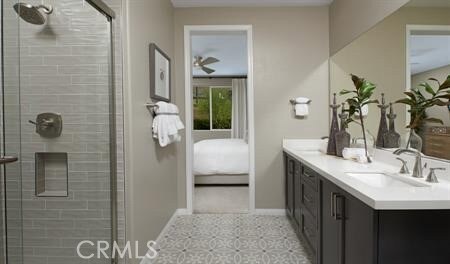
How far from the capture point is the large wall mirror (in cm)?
157

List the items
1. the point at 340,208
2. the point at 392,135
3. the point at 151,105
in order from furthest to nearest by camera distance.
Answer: the point at 151,105
the point at 392,135
the point at 340,208

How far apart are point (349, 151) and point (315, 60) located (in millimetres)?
1394

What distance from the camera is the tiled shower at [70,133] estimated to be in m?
1.85

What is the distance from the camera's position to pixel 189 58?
3303mm

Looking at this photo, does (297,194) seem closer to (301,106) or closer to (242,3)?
(301,106)

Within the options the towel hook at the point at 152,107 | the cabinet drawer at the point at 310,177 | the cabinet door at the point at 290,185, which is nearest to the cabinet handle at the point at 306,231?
the cabinet drawer at the point at 310,177

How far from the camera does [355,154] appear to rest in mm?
2260

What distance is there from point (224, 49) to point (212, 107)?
2.81 meters

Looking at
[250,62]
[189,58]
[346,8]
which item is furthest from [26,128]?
[346,8]

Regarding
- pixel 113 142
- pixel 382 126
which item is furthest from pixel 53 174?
pixel 382 126

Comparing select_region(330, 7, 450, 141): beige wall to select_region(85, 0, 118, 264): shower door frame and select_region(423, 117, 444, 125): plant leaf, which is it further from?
select_region(85, 0, 118, 264): shower door frame

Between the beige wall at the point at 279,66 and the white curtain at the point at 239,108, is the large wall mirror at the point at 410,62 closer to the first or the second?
the beige wall at the point at 279,66

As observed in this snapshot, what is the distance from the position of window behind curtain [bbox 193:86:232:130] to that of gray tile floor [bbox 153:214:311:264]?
4559mm

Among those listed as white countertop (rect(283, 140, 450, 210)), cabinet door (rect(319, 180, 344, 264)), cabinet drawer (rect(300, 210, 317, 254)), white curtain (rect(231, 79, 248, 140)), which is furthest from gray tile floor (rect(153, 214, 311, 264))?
white curtain (rect(231, 79, 248, 140))
